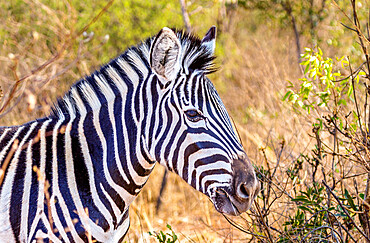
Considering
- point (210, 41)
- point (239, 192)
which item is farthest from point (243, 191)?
point (210, 41)

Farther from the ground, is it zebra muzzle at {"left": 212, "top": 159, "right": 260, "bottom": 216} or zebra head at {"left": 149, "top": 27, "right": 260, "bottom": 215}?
zebra head at {"left": 149, "top": 27, "right": 260, "bottom": 215}

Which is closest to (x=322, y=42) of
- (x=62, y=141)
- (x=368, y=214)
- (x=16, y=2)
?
(x=16, y=2)

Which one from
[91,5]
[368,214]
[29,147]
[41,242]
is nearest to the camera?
[41,242]

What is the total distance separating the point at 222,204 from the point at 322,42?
9.19 m

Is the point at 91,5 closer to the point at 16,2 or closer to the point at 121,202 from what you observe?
the point at 16,2

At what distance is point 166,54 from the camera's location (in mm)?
3006

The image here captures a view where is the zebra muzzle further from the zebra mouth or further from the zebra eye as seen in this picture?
the zebra eye

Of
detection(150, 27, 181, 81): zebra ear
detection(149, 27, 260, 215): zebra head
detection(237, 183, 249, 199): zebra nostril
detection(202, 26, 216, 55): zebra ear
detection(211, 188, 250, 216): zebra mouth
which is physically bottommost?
detection(211, 188, 250, 216): zebra mouth

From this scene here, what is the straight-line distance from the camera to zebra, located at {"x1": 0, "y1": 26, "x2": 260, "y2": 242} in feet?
9.21

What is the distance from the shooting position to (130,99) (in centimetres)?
310

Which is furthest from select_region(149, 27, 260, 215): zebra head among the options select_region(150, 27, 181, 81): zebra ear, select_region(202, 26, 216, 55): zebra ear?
select_region(202, 26, 216, 55): zebra ear

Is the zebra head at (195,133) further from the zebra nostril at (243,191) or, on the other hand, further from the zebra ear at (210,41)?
the zebra ear at (210,41)

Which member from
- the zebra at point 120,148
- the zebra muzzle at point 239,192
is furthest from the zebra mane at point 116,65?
the zebra muzzle at point 239,192

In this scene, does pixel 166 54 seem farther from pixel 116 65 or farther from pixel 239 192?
pixel 239 192
